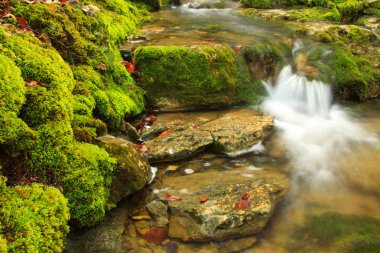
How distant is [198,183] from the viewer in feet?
15.6

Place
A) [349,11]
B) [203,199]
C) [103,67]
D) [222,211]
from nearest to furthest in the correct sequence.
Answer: [222,211], [203,199], [103,67], [349,11]

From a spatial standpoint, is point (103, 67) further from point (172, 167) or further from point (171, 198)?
point (171, 198)

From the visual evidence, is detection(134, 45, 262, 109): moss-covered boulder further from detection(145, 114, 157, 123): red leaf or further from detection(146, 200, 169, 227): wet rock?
detection(146, 200, 169, 227): wet rock

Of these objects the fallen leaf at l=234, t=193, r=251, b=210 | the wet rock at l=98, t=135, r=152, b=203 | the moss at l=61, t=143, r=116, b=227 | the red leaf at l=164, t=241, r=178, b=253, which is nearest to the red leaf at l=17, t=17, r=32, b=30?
the wet rock at l=98, t=135, r=152, b=203

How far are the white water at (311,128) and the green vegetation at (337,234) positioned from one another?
811 millimetres

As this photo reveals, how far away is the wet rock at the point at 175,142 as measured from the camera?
5.30 metres

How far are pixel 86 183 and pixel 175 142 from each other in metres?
2.22

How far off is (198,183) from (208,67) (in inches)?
133

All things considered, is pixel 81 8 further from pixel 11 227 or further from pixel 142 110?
pixel 11 227

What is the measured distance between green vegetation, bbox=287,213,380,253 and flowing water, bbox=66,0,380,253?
12mm

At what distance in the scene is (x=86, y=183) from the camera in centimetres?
353

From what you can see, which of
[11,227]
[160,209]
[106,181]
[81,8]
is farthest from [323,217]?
[81,8]

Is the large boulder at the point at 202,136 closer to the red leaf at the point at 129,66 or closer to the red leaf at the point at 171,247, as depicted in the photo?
the red leaf at the point at 129,66

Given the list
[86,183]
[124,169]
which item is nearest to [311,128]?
[124,169]
